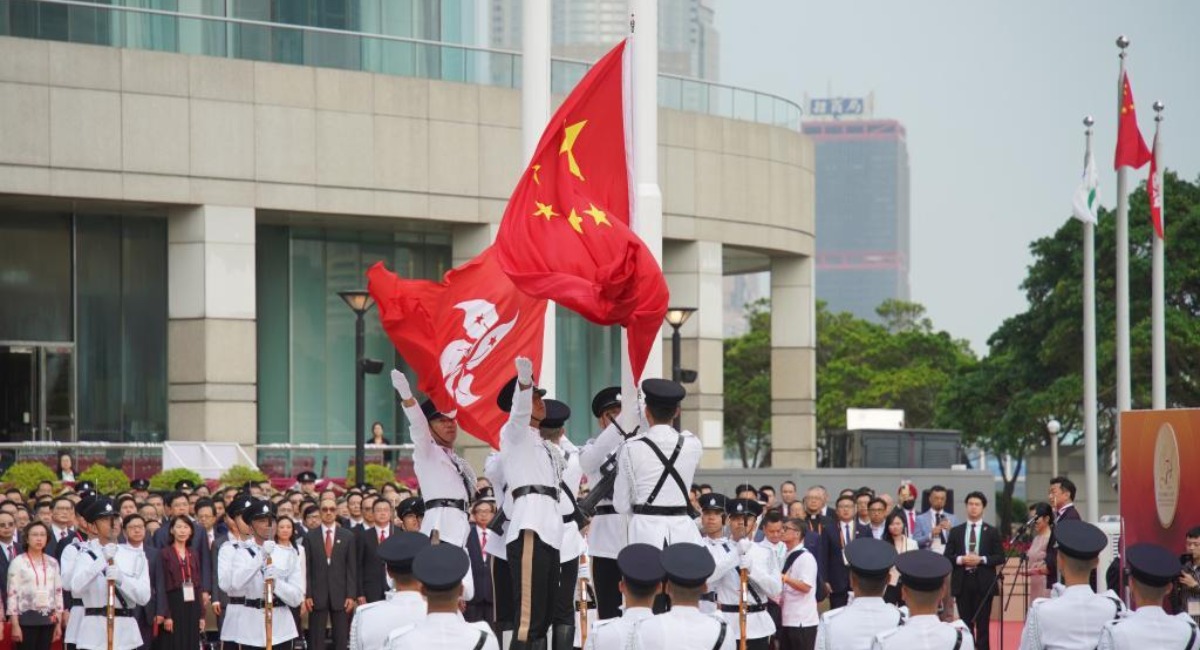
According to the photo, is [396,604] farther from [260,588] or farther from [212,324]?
[212,324]

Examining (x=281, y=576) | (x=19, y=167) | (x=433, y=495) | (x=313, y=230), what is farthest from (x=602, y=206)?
(x=313, y=230)

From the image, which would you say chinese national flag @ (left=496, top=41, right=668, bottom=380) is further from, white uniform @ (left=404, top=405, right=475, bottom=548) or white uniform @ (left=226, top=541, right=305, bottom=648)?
white uniform @ (left=226, top=541, right=305, bottom=648)

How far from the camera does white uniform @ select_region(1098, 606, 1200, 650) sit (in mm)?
9586

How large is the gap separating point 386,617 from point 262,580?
8.94 m

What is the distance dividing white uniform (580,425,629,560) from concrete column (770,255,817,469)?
3114 centimetres

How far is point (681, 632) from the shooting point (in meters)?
9.02

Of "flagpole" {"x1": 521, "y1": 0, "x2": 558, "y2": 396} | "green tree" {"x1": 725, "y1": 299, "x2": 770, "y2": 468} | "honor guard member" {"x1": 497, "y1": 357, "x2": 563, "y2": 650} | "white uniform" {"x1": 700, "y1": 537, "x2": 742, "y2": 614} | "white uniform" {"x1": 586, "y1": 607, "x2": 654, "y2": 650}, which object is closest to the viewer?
"white uniform" {"x1": 586, "y1": 607, "x2": 654, "y2": 650}

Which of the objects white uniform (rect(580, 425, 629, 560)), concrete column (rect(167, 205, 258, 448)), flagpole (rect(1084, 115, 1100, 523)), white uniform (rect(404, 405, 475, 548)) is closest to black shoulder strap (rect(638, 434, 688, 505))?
white uniform (rect(580, 425, 629, 560))

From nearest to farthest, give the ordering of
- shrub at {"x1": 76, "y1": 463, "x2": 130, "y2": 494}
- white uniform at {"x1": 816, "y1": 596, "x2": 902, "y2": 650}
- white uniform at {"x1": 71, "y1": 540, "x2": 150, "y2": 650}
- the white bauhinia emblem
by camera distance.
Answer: white uniform at {"x1": 816, "y1": 596, "x2": 902, "y2": 650} → the white bauhinia emblem → white uniform at {"x1": 71, "y1": 540, "x2": 150, "y2": 650} → shrub at {"x1": 76, "y1": 463, "x2": 130, "y2": 494}

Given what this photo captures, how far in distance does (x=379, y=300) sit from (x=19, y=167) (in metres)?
20.0

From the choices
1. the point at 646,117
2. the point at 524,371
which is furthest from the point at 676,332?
the point at 524,371

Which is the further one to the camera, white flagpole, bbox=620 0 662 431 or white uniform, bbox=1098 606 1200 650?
white flagpole, bbox=620 0 662 431

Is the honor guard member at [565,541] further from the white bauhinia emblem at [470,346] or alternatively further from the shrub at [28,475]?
the shrub at [28,475]

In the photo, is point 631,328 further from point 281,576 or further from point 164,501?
point 164,501
